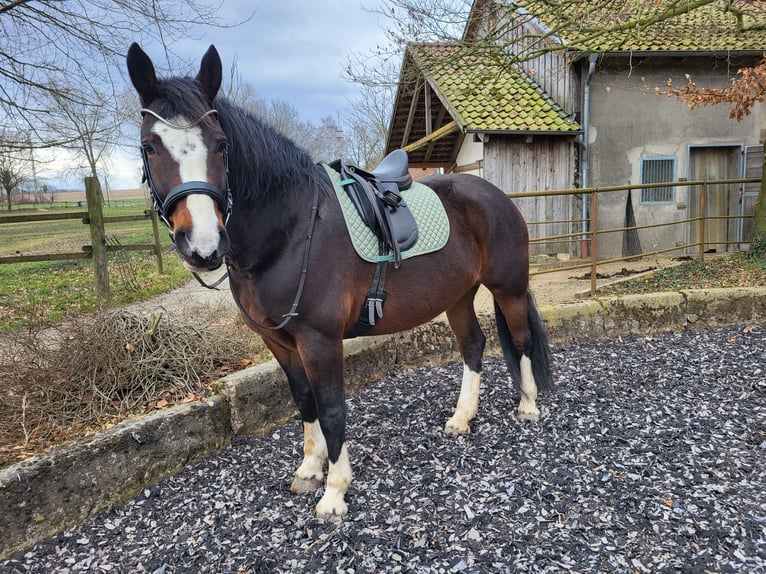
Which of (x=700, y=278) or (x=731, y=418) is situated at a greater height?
(x=700, y=278)

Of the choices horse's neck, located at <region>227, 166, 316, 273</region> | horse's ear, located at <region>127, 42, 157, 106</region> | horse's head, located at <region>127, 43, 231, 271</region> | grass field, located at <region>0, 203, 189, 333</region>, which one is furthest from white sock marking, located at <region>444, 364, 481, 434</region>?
grass field, located at <region>0, 203, 189, 333</region>

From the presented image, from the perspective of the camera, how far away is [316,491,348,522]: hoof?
6.91 ft

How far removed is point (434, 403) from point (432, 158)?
9.34m

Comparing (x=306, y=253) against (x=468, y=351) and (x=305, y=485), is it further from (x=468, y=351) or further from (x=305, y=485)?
(x=468, y=351)

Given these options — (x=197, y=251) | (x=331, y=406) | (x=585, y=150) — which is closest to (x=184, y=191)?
(x=197, y=251)

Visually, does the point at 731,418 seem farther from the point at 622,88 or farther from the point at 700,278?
the point at 622,88

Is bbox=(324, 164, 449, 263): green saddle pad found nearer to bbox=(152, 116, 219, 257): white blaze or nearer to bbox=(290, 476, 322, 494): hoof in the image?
bbox=(152, 116, 219, 257): white blaze

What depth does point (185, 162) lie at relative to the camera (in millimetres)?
1562

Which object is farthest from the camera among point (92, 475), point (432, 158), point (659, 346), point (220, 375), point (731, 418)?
point (432, 158)

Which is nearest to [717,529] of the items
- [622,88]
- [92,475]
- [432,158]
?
[92,475]

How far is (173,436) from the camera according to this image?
2.43 metres

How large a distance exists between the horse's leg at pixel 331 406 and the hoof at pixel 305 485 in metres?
0.15

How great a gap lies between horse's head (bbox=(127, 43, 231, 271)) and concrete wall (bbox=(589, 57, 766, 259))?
27.7 ft

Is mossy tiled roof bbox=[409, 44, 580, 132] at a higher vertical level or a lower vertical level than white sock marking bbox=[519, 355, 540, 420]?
higher
